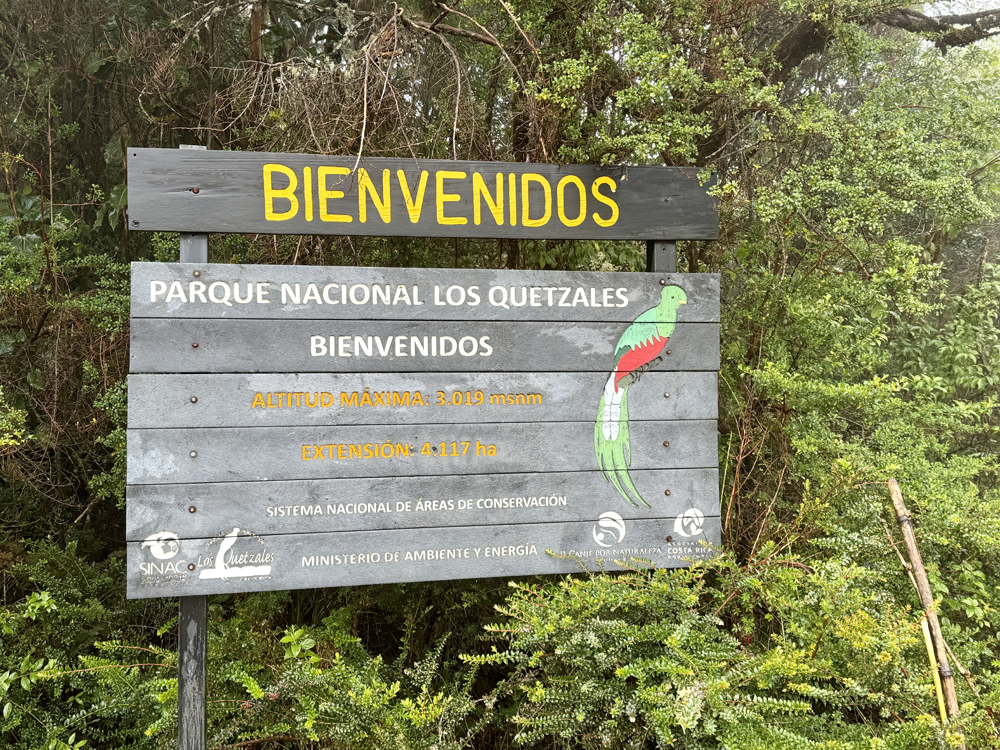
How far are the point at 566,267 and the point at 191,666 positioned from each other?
2.59 m

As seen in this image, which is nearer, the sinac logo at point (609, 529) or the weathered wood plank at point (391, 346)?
the weathered wood plank at point (391, 346)

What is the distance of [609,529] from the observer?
2.84 meters

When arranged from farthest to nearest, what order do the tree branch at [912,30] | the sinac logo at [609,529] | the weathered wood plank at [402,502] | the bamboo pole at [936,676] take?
1. the tree branch at [912,30]
2. the sinac logo at [609,529]
3. the weathered wood plank at [402,502]
4. the bamboo pole at [936,676]

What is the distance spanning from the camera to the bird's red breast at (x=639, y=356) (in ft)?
9.40

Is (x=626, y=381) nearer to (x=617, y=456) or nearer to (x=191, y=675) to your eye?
(x=617, y=456)

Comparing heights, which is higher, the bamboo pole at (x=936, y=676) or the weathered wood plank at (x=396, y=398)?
the weathered wood plank at (x=396, y=398)

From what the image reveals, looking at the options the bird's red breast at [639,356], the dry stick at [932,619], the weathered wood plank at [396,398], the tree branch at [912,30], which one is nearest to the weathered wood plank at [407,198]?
the bird's red breast at [639,356]

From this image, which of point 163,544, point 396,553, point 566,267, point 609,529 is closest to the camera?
point 163,544

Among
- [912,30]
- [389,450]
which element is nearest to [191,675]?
[389,450]

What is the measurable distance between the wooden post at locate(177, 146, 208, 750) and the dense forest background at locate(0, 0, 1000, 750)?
126 millimetres

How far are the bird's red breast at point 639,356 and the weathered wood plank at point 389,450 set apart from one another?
23 centimetres

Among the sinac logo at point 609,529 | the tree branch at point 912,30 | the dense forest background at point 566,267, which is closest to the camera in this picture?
the dense forest background at point 566,267

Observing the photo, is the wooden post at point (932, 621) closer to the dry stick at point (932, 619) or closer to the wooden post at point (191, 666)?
the dry stick at point (932, 619)

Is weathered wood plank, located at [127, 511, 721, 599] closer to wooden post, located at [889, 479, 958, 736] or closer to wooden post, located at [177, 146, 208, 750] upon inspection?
wooden post, located at [177, 146, 208, 750]
